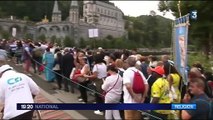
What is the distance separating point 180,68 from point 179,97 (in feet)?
7.82

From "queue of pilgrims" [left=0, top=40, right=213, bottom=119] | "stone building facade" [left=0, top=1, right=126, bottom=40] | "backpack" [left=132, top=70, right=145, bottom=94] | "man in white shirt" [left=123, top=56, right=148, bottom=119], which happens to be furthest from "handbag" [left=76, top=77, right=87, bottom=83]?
"stone building facade" [left=0, top=1, right=126, bottom=40]

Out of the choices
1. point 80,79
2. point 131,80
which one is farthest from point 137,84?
point 80,79

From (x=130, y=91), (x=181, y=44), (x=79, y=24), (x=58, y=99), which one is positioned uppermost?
(x=79, y=24)

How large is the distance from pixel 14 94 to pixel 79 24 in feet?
353

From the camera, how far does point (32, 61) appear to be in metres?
20.0

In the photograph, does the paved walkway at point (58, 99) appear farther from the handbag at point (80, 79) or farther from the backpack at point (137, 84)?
the backpack at point (137, 84)

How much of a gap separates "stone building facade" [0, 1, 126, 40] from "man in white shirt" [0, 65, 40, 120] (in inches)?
3556

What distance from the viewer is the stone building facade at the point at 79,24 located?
4166 inches

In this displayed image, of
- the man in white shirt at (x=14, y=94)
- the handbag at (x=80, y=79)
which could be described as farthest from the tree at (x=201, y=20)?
the man in white shirt at (x=14, y=94)

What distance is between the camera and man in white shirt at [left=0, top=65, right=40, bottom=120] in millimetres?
5441

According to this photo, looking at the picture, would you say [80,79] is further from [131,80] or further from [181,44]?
[181,44]

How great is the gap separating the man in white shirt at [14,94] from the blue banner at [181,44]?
205 centimetres

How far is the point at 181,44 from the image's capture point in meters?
5.34

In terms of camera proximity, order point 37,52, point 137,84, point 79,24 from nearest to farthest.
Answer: point 137,84, point 37,52, point 79,24
